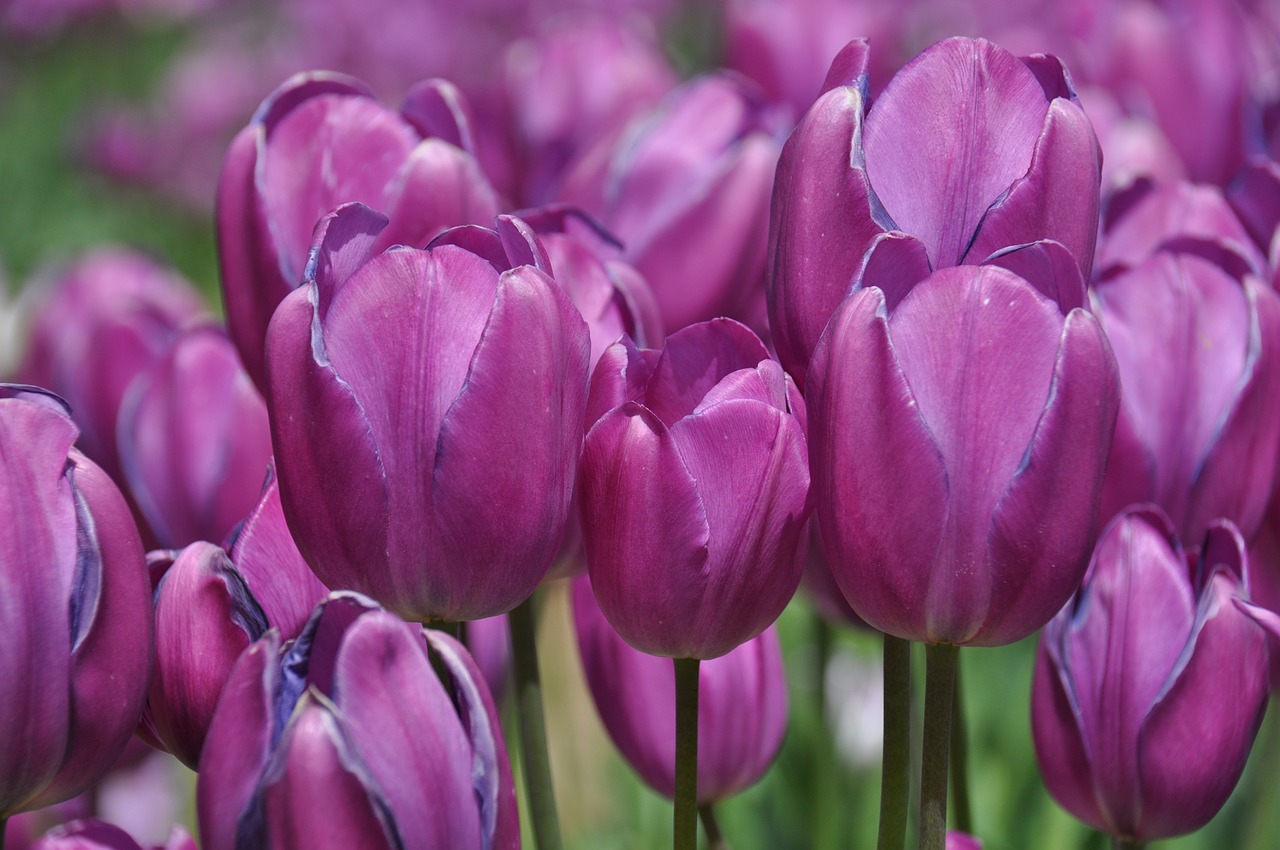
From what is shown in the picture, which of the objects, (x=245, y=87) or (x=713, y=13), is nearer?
(x=245, y=87)

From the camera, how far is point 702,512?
1.50 feet

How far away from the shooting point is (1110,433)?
44 centimetres

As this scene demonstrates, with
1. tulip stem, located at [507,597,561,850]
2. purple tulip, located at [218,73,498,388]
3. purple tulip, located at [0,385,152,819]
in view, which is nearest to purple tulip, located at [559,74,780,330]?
purple tulip, located at [218,73,498,388]

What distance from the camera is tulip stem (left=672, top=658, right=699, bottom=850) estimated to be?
0.48 meters

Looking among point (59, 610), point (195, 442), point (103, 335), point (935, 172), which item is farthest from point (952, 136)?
point (103, 335)

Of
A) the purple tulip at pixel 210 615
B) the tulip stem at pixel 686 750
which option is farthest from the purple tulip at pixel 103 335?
the tulip stem at pixel 686 750

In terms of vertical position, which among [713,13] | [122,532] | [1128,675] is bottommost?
[713,13]

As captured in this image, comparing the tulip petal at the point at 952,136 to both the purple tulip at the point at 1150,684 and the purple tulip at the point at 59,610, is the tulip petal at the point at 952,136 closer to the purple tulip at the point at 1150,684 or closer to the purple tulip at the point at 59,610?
the purple tulip at the point at 1150,684

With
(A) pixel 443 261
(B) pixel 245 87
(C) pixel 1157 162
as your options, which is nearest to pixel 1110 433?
(A) pixel 443 261

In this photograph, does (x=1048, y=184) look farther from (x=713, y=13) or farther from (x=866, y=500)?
(x=713, y=13)

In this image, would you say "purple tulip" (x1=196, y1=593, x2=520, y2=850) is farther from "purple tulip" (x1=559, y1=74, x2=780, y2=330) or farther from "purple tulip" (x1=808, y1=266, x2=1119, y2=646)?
"purple tulip" (x1=559, y1=74, x2=780, y2=330)

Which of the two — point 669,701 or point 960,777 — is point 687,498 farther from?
point 960,777

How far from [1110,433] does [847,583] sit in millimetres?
96

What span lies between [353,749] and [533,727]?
0.62 feet
